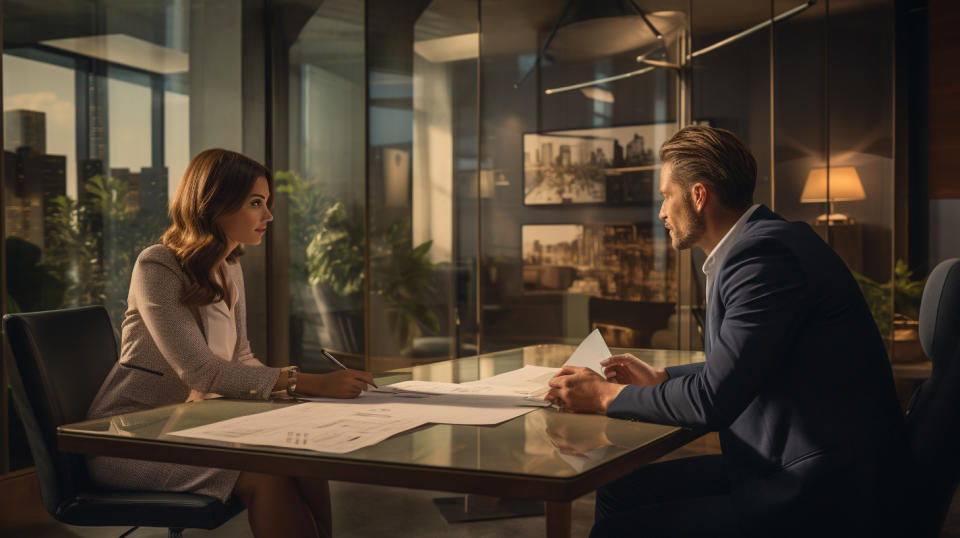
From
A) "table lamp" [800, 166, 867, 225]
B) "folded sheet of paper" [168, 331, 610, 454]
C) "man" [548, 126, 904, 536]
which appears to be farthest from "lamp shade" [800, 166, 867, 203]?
"man" [548, 126, 904, 536]

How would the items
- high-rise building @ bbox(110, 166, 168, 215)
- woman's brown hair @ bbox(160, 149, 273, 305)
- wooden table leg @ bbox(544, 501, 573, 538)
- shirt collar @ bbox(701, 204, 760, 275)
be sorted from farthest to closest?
high-rise building @ bbox(110, 166, 168, 215) < woman's brown hair @ bbox(160, 149, 273, 305) < shirt collar @ bbox(701, 204, 760, 275) < wooden table leg @ bbox(544, 501, 573, 538)

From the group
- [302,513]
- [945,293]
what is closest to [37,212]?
[302,513]

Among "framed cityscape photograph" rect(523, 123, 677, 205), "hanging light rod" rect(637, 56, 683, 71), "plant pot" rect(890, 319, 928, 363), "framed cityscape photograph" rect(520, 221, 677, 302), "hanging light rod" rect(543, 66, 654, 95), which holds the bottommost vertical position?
"plant pot" rect(890, 319, 928, 363)

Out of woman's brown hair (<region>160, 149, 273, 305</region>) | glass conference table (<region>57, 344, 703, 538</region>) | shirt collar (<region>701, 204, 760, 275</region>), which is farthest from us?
woman's brown hair (<region>160, 149, 273, 305</region>)

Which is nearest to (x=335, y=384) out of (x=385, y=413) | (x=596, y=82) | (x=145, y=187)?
(x=385, y=413)

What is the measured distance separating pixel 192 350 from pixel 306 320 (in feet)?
11.2

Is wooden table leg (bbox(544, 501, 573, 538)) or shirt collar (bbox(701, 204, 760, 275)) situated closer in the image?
wooden table leg (bbox(544, 501, 573, 538))

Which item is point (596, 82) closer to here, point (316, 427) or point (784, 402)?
point (784, 402)

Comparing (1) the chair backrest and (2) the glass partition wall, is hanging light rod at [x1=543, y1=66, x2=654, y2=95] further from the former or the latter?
(1) the chair backrest

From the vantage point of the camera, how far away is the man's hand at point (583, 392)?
1.56m

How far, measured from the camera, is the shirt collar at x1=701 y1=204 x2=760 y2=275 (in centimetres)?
167

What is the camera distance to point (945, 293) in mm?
1486

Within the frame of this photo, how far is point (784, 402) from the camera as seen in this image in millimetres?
1427

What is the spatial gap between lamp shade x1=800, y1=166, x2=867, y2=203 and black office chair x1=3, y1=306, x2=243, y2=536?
4081 mm
